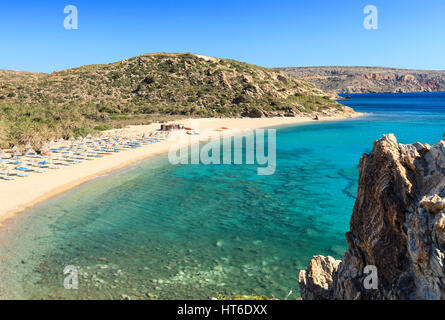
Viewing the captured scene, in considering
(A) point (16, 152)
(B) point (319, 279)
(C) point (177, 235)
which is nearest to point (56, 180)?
(A) point (16, 152)

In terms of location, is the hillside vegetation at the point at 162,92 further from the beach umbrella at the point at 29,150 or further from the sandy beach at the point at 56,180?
the beach umbrella at the point at 29,150

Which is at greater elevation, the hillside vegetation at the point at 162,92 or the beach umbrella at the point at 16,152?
the hillside vegetation at the point at 162,92

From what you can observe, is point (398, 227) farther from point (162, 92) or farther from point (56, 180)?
point (162, 92)

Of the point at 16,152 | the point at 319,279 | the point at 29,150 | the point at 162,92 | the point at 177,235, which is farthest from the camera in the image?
the point at 162,92

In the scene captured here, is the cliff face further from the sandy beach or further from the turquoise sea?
the sandy beach

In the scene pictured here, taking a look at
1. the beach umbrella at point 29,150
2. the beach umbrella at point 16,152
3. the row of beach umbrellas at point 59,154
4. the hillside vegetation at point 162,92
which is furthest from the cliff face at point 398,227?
the hillside vegetation at point 162,92

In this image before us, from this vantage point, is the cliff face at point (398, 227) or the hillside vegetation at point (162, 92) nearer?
the cliff face at point (398, 227)
